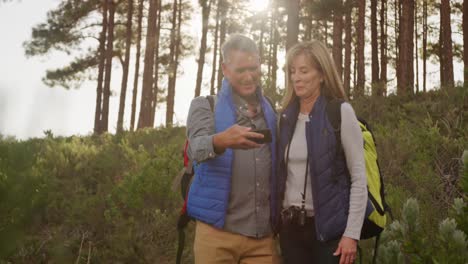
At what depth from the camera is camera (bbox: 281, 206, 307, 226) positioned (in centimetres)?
253

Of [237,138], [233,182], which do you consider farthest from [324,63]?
[233,182]

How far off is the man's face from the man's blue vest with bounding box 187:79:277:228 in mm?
Result: 75

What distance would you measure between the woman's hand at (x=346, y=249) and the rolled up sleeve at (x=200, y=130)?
795 mm

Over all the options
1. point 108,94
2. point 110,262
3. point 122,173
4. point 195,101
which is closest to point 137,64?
point 108,94

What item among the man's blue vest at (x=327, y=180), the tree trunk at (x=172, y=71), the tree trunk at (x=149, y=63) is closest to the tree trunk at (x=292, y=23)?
the man's blue vest at (x=327, y=180)

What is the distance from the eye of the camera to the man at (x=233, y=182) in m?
2.63

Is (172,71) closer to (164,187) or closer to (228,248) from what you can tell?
(164,187)

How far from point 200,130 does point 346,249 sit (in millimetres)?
1000

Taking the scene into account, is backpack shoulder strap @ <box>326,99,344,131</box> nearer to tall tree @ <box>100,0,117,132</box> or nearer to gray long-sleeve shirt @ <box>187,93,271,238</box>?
gray long-sleeve shirt @ <box>187,93,271,238</box>

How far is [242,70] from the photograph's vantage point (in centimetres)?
276

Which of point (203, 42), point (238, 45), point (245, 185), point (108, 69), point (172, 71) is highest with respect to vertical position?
point (203, 42)

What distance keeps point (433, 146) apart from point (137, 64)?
17.6 m

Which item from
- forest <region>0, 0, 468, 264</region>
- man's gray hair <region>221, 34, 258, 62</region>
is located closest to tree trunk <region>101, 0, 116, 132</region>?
forest <region>0, 0, 468, 264</region>

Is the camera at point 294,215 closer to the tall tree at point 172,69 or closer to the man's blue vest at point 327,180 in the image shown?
the man's blue vest at point 327,180
